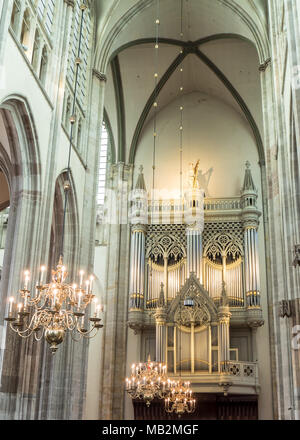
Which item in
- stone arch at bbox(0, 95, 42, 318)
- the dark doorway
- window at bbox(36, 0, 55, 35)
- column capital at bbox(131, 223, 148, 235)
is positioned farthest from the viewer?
column capital at bbox(131, 223, 148, 235)

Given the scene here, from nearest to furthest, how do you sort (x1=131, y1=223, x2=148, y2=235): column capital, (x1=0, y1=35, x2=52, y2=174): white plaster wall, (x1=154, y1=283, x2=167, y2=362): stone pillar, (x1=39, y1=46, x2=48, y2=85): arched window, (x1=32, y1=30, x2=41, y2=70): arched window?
(x1=0, y1=35, x2=52, y2=174): white plaster wall
(x1=32, y1=30, x2=41, y2=70): arched window
(x1=39, y1=46, x2=48, y2=85): arched window
(x1=154, y1=283, x2=167, y2=362): stone pillar
(x1=131, y1=223, x2=148, y2=235): column capital

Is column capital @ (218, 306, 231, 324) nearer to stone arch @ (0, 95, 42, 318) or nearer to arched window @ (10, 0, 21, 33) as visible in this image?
stone arch @ (0, 95, 42, 318)

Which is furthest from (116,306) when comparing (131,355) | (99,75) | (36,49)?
(36,49)

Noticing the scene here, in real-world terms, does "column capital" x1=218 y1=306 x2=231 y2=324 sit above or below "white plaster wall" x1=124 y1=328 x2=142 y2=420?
above

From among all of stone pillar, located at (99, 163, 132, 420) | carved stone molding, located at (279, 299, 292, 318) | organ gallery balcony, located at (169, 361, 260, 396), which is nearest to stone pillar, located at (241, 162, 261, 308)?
organ gallery balcony, located at (169, 361, 260, 396)

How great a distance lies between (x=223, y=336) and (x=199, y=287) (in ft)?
6.38

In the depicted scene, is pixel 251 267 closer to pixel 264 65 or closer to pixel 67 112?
pixel 264 65

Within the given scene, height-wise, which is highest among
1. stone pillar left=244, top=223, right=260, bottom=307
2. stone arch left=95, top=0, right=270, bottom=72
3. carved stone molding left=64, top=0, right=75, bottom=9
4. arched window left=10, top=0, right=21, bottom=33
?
stone arch left=95, top=0, right=270, bottom=72

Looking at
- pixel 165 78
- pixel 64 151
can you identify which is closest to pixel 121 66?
pixel 165 78

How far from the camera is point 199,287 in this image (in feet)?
65.5

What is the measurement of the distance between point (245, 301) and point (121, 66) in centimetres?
1107

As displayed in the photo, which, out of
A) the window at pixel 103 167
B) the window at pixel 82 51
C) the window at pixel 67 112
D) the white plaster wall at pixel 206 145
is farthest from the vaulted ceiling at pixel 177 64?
the window at pixel 67 112

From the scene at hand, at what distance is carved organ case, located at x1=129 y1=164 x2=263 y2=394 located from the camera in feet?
62.6

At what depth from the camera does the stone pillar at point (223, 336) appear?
1875cm
